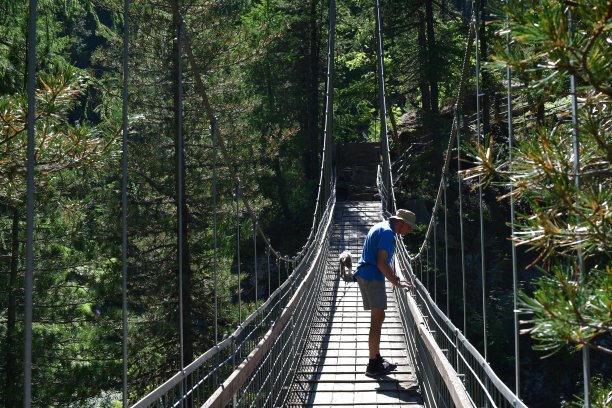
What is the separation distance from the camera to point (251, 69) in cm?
1958

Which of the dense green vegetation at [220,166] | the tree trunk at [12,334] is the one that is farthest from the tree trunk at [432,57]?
the tree trunk at [12,334]

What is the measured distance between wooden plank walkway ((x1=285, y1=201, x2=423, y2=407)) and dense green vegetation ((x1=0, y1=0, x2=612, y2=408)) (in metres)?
0.92

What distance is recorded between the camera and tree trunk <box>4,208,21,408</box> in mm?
7852

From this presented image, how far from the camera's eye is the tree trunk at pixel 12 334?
25.8 feet

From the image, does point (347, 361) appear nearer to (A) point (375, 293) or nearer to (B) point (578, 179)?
(A) point (375, 293)

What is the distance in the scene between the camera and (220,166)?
1225 cm

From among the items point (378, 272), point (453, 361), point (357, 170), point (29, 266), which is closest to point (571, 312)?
point (29, 266)

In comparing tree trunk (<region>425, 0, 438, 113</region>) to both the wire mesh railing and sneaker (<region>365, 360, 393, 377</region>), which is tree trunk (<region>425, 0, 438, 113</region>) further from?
sneaker (<region>365, 360, 393, 377</region>)

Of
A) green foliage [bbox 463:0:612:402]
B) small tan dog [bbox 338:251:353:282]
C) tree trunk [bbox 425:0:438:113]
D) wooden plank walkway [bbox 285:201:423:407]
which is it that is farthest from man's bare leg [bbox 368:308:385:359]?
tree trunk [bbox 425:0:438:113]

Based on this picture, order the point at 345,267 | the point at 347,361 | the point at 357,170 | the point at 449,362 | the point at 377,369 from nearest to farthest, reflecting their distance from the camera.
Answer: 1. the point at 449,362
2. the point at 377,369
3. the point at 347,361
4. the point at 345,267
5. the point at 357,170

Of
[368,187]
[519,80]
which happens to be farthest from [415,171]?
[519,80]

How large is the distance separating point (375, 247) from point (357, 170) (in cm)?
1699

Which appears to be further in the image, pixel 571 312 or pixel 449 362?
pixel 449 362

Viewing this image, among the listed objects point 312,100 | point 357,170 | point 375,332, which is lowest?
point 375,332
